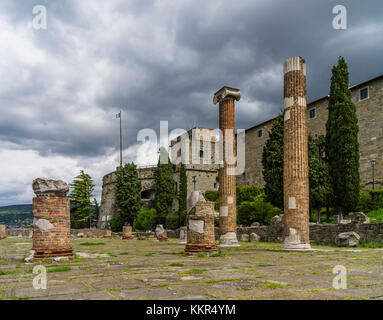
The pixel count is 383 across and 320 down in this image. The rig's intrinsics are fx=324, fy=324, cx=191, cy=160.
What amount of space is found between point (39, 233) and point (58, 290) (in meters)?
4.12

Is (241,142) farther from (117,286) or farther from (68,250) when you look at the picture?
(117,286)

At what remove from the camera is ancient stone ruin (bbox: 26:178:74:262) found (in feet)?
24.0

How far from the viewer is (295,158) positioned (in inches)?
424

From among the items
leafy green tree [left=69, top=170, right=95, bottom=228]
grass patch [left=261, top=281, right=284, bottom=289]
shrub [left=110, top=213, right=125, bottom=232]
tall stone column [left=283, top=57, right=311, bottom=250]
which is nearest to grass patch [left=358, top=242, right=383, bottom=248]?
tall stone column [left=283, top=57, right=311, bottom=250]

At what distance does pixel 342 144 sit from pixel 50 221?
17.9 m

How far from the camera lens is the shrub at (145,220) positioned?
119 ft

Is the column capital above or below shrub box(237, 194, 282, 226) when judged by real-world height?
above

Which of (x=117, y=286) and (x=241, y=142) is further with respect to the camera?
(x=241, y=142)

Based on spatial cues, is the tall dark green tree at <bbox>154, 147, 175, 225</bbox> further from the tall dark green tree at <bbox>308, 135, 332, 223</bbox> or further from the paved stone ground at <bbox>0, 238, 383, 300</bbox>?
the paved stone ground at <bbox>0, 238, 383, 300</bbox>

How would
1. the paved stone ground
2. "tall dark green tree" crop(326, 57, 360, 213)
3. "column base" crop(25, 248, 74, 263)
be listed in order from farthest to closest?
"tall dark green tree" crop(326, 57, 360, 213) < "column base" crop(25, 248, 74, 263) < the paved stone ground

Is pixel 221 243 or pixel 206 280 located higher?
Result: pixel 206 280

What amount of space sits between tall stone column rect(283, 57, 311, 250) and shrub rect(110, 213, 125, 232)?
31873 millimetres
